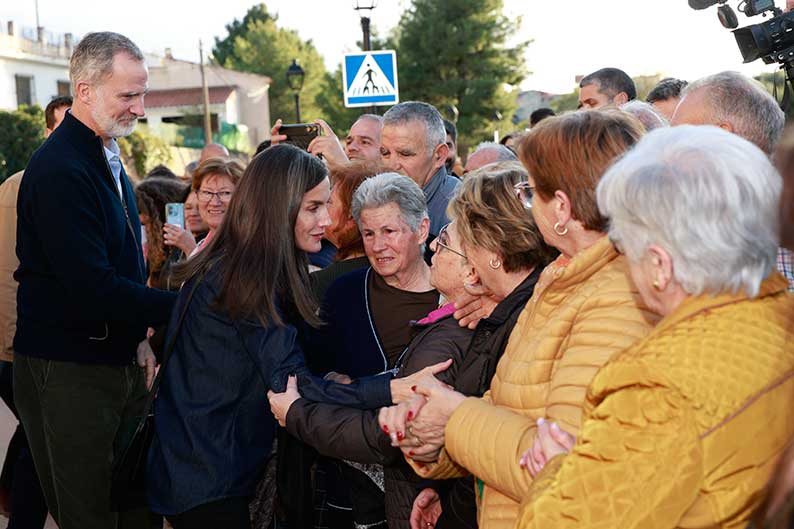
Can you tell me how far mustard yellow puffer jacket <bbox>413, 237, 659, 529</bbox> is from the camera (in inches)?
85.5

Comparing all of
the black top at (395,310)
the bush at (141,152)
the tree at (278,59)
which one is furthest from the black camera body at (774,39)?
the tree at (278,59)

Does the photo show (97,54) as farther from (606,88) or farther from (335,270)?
(606,88)

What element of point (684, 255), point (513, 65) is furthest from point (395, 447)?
point (513, 65)

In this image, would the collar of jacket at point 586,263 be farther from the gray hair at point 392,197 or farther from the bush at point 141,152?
the bush at point 141,152

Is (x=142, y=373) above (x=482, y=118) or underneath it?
underneath

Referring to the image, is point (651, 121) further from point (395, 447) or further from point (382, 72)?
point (382, 72)

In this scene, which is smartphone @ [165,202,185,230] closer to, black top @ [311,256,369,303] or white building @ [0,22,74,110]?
black top @ [311,256,369,303]

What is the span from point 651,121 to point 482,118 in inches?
1385

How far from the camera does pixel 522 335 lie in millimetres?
2531

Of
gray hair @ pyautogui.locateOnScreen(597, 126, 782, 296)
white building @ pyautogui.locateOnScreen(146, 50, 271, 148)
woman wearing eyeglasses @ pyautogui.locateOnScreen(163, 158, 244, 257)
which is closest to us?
gray hair @ pyautogui.locateOnScreen(597, 126, 782, 296)

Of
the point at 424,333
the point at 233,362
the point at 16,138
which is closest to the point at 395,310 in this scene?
the point at 424,333

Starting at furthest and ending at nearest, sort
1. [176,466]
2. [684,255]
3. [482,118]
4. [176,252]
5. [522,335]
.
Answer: [482,118] → [176,252] → [176,466] → [522,335] → [684,255]

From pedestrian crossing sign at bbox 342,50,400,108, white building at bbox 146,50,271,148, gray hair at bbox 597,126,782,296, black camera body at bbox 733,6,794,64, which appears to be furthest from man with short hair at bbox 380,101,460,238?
white building at bbox 146,50,271,148

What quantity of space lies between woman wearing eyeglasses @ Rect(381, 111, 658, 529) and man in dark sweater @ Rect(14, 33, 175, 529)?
178cm
